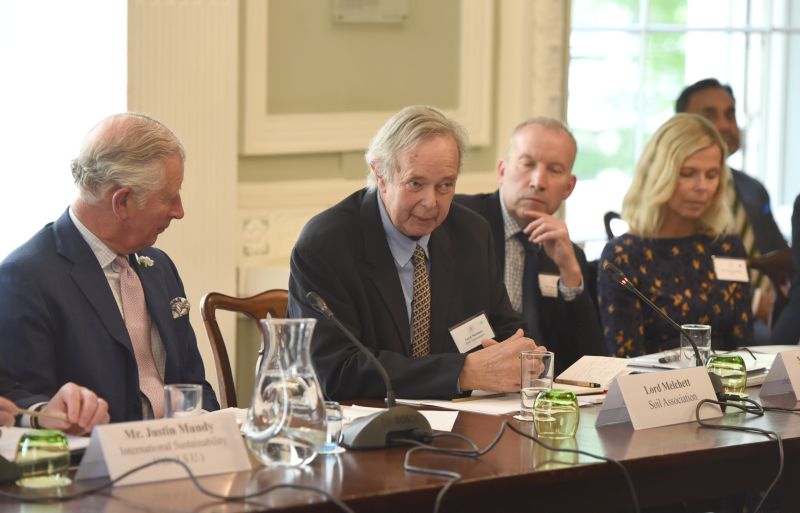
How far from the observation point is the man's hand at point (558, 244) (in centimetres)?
421

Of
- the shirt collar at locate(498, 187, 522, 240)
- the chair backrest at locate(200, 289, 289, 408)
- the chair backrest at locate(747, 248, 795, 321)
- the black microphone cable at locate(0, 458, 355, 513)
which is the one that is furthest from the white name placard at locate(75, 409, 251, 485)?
the chair backrest at locate(747, 248, 795, 321)

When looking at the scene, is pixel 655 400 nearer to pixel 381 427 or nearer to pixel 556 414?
pixel 556 414

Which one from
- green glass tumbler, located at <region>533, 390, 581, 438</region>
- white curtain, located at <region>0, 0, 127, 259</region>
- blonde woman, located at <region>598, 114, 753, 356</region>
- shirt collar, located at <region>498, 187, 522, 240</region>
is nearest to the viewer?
green glass tumbler, located at <region>533, 390, 581, 438</region>

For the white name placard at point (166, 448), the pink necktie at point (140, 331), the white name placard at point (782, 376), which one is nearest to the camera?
the white name placard at point (166, 448)

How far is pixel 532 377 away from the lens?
9.45 ft

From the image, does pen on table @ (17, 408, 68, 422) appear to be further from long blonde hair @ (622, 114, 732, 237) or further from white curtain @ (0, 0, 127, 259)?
long blonde hair @ (622, 114, 732, 237)

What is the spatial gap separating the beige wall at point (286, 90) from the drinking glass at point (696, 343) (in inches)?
69.6

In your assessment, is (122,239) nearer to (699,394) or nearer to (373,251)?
(373,251)

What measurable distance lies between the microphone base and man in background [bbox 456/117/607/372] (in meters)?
1.60

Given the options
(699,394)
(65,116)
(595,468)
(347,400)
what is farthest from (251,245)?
(595,468)

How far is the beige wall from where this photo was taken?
4977 mm

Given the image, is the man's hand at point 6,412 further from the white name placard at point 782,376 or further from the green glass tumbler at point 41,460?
the white name placard at point 782,376

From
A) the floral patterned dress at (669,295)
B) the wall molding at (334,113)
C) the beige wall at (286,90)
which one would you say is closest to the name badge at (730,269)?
the floral patterned dress at (669,295)

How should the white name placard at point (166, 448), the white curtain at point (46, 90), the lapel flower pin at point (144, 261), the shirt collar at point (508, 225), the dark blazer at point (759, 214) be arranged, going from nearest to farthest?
the white name placard at point (166, 448)
the lapel flower pin at point (144, 261)
the shirt collar at point (508, 225)
the white curtain at point (46, 90)
the dark blazer at point (759, 214)
